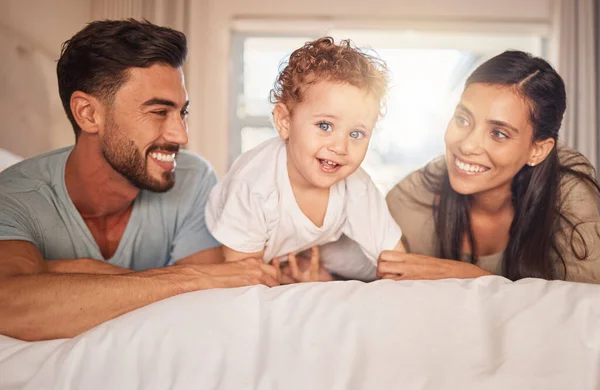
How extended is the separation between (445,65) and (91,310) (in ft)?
7.16

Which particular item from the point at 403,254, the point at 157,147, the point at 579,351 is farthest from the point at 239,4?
the point at 579,351

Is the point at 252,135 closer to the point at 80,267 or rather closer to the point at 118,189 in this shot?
the point at 118,189

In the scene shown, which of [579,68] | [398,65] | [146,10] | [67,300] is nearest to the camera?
[67,300]

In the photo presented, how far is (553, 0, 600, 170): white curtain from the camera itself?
97.3 inches

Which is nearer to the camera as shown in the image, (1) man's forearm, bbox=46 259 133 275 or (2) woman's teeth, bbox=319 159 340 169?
(1) man's forearm, bbox=46 259 133 275

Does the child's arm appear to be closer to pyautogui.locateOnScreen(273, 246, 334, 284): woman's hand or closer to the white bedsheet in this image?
pyautogui.locateOnScreen(273, 246, 334, 284): woman's hand

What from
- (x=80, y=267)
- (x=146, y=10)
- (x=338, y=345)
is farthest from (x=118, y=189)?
(x=146, y=10)

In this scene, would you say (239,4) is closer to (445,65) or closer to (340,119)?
(445,65)

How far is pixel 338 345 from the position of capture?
75 centimetres

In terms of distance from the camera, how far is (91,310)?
931mm

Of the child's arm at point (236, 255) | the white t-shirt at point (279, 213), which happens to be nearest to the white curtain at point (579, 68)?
the white t-shirt at point (279, 213)

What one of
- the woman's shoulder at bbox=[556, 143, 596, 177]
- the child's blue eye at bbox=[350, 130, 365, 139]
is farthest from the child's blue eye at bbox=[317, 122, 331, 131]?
the woman's shoulder at bbox=[556, 143, 596, 177]

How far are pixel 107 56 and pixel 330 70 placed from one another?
476mm

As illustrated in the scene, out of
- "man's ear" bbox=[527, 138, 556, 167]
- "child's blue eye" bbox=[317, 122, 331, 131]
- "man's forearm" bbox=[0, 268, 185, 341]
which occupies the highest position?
"child's blue eye" bbox=[317, 122, 331, 131]
